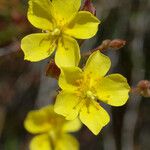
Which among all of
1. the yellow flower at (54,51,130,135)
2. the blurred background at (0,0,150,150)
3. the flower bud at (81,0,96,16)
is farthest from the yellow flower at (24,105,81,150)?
the flower bud at (81,0,96,16)

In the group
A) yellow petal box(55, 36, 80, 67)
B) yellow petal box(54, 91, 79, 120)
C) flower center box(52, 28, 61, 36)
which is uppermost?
flower center box(52, 28, 61, 36)

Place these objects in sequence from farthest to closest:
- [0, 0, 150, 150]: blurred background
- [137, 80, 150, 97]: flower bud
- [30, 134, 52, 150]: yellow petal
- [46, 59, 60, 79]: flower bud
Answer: [0, 0, 150, 150]: blurred background
[30, 134, 52, 150]: yellow petal
[137, 80, 150, 97]: flower bud
[46, 59, 60, 79]: flower bud

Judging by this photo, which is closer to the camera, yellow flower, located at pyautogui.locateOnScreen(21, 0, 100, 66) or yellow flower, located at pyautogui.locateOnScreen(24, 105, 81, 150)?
yellow flower, located at pyautogui.locateOnScreen(21, 0, 100, 66)

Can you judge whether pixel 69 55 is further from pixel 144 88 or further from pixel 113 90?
pixel 144 88

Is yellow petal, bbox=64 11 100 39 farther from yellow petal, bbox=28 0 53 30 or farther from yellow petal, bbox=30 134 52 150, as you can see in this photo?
yellow petal, bbox=30 134 52 150

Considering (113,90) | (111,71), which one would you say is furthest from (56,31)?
(111,71)

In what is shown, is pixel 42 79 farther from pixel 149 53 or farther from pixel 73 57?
pixel 73 57

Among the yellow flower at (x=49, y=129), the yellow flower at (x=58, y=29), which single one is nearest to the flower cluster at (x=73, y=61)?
the yellow flower at (x=58, y=29)

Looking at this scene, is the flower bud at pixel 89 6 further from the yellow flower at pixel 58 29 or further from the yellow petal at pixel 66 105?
the yellow petal at pixel 66 105
